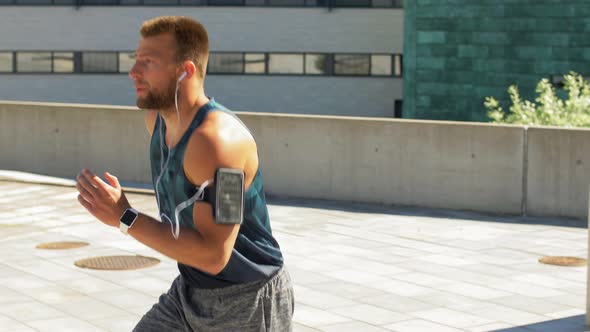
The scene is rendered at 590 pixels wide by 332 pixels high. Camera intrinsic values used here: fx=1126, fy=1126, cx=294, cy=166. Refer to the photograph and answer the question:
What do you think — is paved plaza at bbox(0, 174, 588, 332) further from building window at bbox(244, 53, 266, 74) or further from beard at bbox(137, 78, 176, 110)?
building window at bbox(244, 53, 266, 74)

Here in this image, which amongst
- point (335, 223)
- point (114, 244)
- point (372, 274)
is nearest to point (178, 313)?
point (372, 274)

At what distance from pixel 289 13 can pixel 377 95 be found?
16.1 ft

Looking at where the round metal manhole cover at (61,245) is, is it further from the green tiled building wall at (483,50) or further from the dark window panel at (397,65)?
the dark window panel at (397,65)

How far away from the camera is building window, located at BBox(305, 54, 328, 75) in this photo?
46.1 meters

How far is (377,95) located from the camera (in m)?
46.0

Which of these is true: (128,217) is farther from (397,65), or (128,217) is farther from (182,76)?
(397,65)

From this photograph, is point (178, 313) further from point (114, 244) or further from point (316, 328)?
point (114, 244)

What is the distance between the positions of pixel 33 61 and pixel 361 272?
3808 cm

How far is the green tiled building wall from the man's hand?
88.7 ft

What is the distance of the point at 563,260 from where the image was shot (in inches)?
465

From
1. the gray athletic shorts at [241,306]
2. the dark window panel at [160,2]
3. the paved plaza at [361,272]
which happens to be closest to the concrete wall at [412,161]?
the paved plaza at [361,272]

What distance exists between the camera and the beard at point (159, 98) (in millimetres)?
4105

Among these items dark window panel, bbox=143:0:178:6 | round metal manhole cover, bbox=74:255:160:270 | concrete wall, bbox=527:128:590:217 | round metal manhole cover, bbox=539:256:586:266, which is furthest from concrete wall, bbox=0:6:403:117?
round metal manhole cover, bbox=74:255:160:270

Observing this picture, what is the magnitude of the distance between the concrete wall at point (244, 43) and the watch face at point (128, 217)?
4161cm
